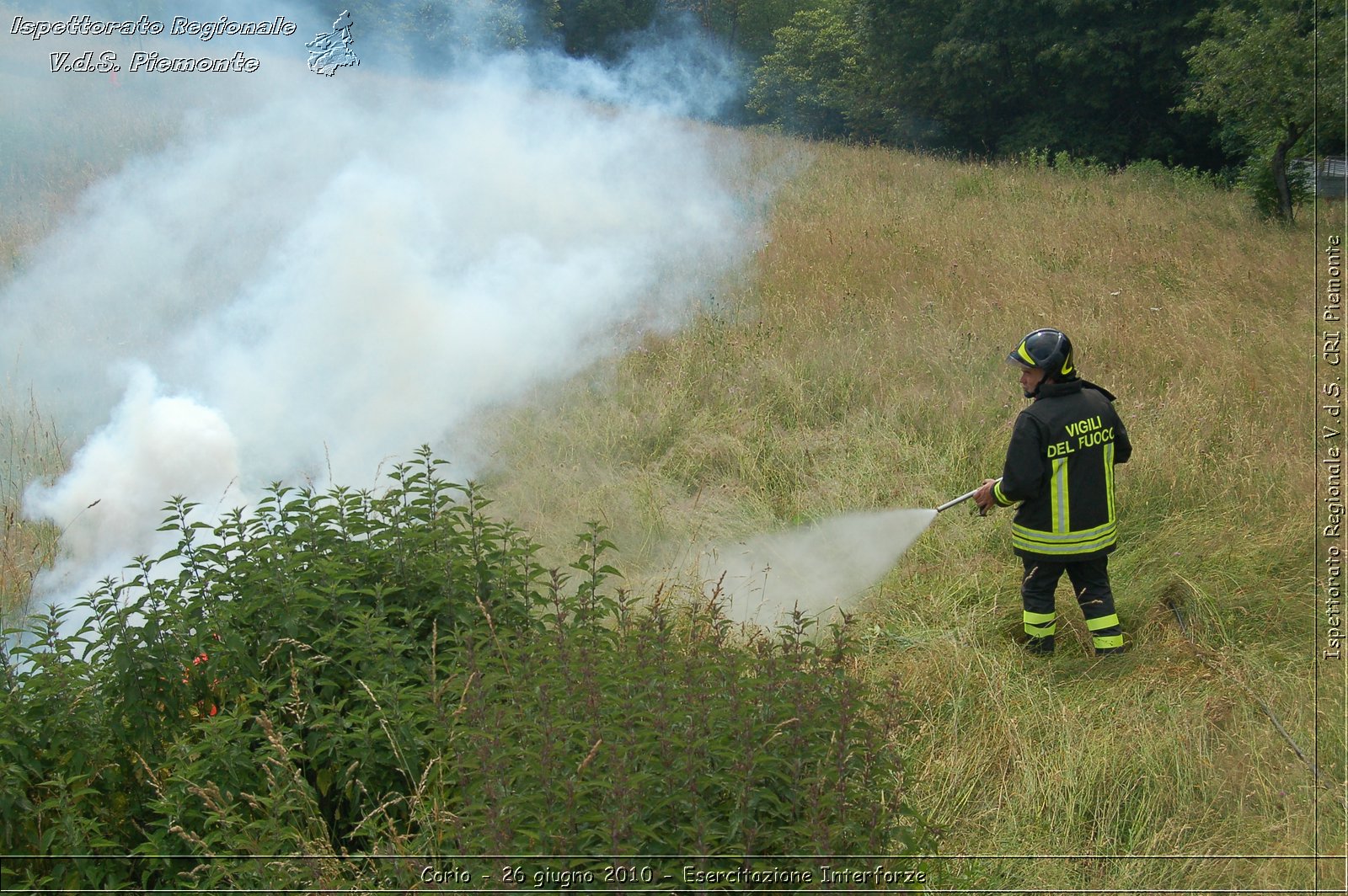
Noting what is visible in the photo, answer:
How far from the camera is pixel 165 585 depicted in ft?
12.2

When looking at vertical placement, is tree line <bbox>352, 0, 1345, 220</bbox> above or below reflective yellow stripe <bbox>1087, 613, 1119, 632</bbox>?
above

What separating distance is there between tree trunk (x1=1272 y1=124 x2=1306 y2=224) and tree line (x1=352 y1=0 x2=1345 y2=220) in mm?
398

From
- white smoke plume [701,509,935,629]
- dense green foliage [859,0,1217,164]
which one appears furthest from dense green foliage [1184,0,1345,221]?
dense green foliage [859,0,1217,164]

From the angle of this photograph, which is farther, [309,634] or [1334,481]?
[1334,481]

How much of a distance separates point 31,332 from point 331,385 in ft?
8.92

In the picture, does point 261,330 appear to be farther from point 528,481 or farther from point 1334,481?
point 1334,481

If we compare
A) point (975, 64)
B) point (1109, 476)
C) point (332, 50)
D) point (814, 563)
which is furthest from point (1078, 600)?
point (975, 64)

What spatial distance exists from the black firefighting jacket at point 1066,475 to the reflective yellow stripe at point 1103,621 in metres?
0.30

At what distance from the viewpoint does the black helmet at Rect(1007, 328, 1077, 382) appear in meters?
4.75

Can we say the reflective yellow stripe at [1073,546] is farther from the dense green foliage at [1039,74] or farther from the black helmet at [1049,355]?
the dense green foliage at [1039,74]

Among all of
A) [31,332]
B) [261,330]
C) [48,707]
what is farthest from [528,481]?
[31,332]

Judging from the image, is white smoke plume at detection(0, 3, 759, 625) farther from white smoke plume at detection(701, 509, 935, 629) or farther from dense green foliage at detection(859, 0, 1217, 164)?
dense green foliage at detection(859, 0, 1217, 164)

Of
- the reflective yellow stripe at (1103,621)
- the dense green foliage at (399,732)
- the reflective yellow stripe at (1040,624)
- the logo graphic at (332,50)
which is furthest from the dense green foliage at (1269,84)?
the logo graphic at (332,50)

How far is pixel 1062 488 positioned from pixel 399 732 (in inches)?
127
